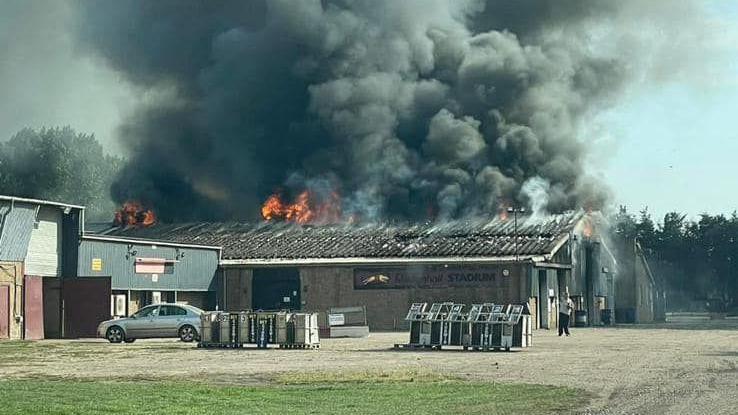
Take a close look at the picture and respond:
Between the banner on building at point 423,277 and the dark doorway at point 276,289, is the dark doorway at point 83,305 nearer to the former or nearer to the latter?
the dark doorway at point 276,289

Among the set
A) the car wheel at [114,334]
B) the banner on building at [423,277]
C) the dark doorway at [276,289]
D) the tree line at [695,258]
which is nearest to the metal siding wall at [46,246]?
the car wheel at [114,334]

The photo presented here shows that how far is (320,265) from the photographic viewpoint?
186ft

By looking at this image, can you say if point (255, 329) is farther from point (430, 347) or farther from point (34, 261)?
point (34, 261)

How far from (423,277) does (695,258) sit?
5344 cm

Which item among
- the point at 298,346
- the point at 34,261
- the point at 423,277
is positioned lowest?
the point at 298,346

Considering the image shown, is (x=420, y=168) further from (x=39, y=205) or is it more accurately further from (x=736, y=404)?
(x=736, y=404)

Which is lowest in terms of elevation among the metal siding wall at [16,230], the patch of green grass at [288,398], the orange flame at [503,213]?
the patch of green grass at [288,398]

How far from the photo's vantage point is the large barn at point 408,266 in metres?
54.4

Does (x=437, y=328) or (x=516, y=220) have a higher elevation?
(x=516, y=220)

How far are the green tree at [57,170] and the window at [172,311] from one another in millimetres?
67599

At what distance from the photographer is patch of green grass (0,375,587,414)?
55.7 feet

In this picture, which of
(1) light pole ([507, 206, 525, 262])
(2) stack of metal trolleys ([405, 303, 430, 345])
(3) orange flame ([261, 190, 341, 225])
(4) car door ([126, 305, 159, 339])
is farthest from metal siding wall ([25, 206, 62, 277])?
(3) orange flame ([261, 190, 341, 225])

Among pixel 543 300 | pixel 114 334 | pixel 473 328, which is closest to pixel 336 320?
pixel 114 334

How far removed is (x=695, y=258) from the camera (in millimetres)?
101062
